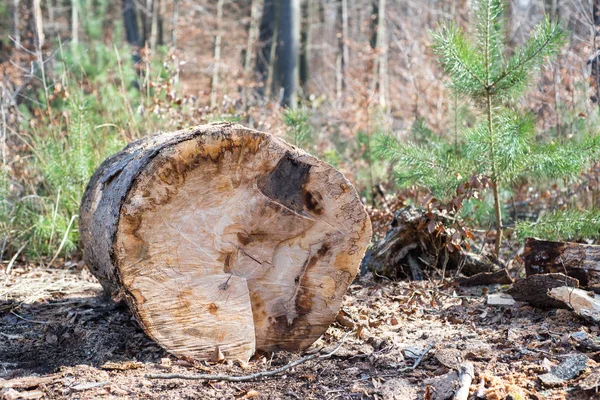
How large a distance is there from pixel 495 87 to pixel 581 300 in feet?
4.74

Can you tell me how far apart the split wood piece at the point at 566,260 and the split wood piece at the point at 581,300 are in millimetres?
217

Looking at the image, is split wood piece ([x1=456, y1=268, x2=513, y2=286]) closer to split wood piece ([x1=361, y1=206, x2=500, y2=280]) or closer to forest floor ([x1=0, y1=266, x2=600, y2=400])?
forest floor ([x1=0, y1=266, x2=600, y2=400])

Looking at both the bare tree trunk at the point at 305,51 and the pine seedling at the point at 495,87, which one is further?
the bare tree trunk at the point at 305,51

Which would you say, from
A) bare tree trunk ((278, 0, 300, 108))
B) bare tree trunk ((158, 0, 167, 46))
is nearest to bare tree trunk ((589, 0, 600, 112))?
bare tree trunk ((278, 0, 300, 108))

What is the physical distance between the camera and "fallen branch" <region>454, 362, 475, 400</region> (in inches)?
83.3

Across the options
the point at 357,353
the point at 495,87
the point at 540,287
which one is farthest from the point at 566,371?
the point at 495,87

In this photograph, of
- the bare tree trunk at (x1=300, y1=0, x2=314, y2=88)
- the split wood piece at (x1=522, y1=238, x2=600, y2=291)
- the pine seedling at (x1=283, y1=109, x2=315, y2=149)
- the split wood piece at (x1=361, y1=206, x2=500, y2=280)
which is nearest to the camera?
the split wood piece at (x1=522, y1=238, x2=600, y2=291)

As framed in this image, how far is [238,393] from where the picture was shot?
2.32 m

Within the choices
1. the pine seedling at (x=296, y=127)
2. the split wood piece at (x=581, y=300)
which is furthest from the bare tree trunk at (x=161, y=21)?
the split wood piece at (x=581, y=300)

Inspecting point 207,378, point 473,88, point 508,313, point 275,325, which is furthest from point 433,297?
point 207,378

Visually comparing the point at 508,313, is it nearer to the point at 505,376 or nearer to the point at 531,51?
the point at 505,376

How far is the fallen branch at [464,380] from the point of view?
2115 mm

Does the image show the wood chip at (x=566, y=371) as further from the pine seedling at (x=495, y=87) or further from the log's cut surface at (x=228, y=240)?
the pine seedling at (x=495, y=87)

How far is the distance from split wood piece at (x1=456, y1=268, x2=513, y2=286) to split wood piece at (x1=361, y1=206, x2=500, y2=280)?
0.72 feet
